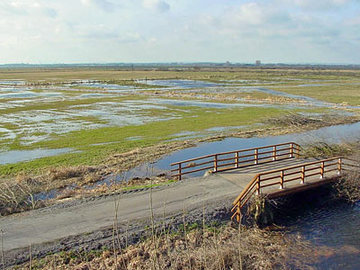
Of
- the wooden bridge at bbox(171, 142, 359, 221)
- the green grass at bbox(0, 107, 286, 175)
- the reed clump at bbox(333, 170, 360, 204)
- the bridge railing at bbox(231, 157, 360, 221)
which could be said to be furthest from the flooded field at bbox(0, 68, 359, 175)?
the reed clump at bbox(333, 170, 360, 204)

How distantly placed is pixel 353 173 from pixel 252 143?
13152 mm

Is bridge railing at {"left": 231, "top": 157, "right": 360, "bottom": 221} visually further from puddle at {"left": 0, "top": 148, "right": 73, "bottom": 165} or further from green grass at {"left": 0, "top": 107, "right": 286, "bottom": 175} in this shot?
puddle at {"left": 0, "top": 148, "right": 73, "bottom": 165}

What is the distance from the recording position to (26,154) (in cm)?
2783

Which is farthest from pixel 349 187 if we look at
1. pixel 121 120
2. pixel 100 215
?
pixel 121 120

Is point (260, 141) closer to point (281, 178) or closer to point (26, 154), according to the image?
point (281, 178)

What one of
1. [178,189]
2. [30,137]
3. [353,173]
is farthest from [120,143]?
[353,173]

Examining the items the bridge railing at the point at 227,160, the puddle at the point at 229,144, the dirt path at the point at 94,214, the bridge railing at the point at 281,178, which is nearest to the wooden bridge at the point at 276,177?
the bridge railing at the point at 281,178

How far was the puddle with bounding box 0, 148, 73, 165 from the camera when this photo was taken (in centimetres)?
2627

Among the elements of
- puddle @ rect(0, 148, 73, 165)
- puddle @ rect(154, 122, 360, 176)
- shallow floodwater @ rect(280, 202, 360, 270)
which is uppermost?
puddle @ rect(154, 122, 360, 176)

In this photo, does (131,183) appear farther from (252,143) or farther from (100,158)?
(252,143)

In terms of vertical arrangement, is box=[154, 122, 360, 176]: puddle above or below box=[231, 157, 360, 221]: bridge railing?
below

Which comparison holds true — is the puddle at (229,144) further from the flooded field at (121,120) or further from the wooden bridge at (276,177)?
the flooded field at (121,120)

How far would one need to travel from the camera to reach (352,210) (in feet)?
54.9

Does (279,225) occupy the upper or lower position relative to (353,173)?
lower
